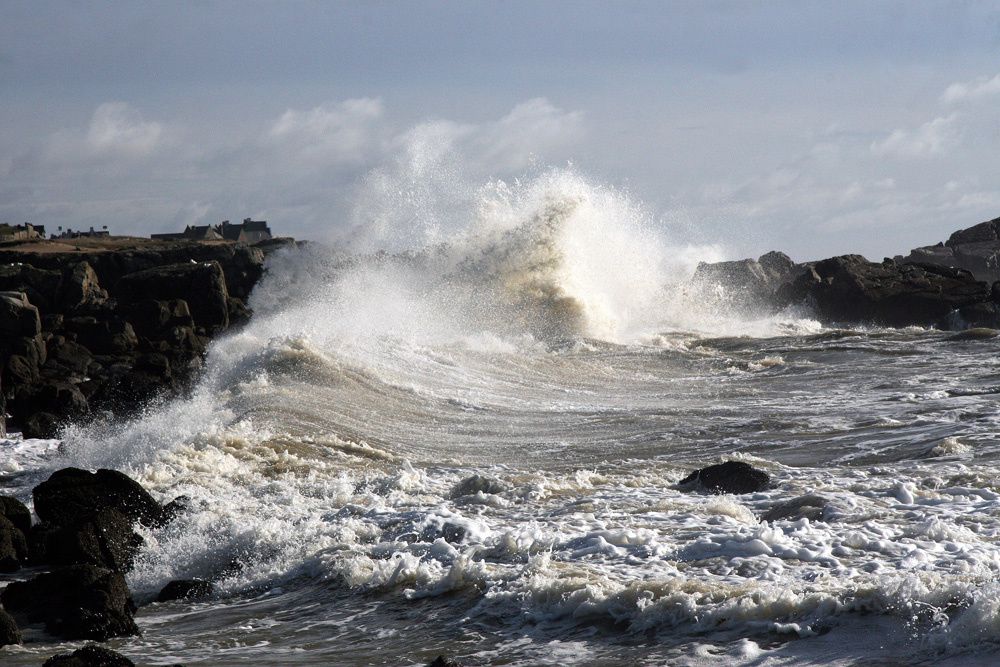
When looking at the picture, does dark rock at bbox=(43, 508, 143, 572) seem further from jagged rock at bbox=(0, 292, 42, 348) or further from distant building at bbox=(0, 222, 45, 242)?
distant building at bbox=(0, 222, 45, 242)

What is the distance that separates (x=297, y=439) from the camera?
1503 centimetres

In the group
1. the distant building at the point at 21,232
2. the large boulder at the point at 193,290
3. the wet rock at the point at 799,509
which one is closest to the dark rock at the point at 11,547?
the wet rock at the point at 799,509

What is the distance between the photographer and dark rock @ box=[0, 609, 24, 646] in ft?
23.7

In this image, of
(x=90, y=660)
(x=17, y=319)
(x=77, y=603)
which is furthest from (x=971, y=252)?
(x=90, y=660)

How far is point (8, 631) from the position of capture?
286 inches

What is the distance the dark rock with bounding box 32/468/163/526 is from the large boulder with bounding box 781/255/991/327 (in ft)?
92.2

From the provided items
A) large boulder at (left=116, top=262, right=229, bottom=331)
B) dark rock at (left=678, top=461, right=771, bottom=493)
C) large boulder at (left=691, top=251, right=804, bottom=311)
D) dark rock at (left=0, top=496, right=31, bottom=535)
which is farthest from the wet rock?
large boulder at (left=691, top=251, right=804, bottom=311)

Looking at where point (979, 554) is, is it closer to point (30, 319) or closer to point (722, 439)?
point (722, 439)

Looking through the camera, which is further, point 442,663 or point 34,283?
point 34,283

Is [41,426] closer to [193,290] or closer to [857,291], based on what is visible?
[193,290]

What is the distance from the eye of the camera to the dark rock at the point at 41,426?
1814 centimetres

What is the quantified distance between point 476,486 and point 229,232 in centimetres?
8223

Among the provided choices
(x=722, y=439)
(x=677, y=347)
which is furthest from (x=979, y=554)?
(x=677, y=347)

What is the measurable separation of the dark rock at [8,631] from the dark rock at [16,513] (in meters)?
3.26
